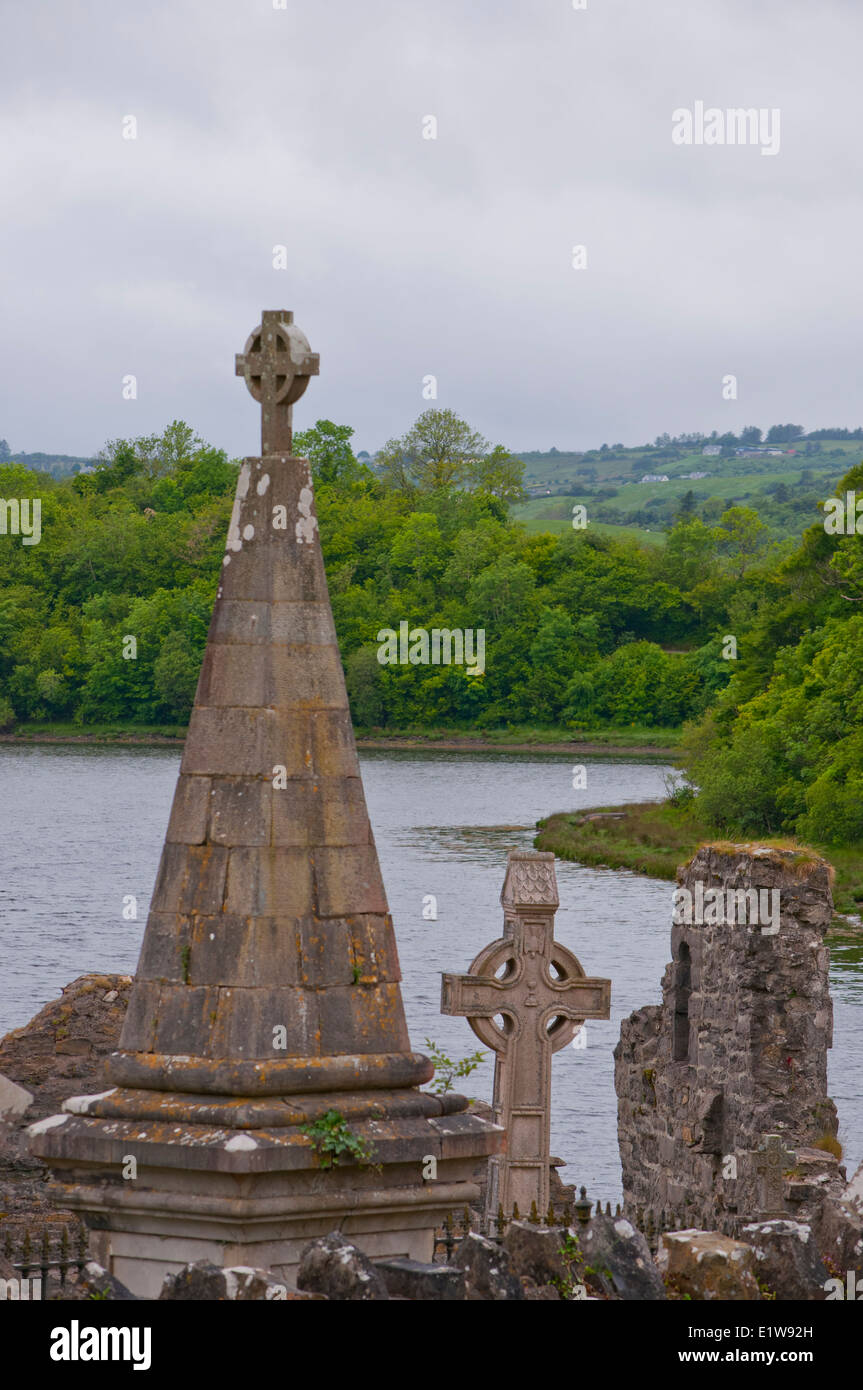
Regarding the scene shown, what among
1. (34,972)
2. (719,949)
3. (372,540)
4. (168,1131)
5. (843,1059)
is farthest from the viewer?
(372,540)

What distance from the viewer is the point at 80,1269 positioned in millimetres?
8031

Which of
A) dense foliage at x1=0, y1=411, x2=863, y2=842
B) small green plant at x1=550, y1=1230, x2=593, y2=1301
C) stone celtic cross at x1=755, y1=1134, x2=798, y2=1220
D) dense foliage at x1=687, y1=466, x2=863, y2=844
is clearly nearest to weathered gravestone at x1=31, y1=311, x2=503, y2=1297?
small green plant at x1=550, y1=1230, x2=593, y2=1301

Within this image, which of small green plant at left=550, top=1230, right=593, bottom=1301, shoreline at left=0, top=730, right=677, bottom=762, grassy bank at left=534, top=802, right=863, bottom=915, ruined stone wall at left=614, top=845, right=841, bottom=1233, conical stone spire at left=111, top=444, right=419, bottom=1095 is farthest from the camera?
shoreline at left=0, top=730, right=677, bottom=762

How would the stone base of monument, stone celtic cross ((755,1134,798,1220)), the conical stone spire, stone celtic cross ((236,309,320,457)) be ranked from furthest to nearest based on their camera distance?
stone celtic cross ((755,1134,798,1220)) < stone celtic cross ((236,309,320,457)) < the conical stone spire < the stone base of monument

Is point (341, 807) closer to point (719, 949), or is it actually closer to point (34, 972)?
point (719, 949)

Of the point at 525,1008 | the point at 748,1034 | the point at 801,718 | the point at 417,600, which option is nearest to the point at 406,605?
the point at 417,600

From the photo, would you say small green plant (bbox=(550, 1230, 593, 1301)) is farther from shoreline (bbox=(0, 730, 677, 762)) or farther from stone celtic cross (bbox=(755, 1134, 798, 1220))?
shoreline (bbox=(0, 730, 677, 762))

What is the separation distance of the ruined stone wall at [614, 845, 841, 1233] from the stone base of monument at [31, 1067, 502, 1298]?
957 centimetres

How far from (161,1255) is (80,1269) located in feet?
0.98

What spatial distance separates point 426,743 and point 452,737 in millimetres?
2097

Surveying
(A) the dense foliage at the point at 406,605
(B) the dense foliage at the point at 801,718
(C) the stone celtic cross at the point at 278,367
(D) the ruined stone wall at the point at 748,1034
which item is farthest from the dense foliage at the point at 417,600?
(C) the stone celtic cross at the point at 278,367

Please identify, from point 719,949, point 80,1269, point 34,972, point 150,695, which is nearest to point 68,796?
point 150,695

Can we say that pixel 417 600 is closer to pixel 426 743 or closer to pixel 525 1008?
pixel 426 743

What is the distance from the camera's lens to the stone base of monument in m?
7.79
